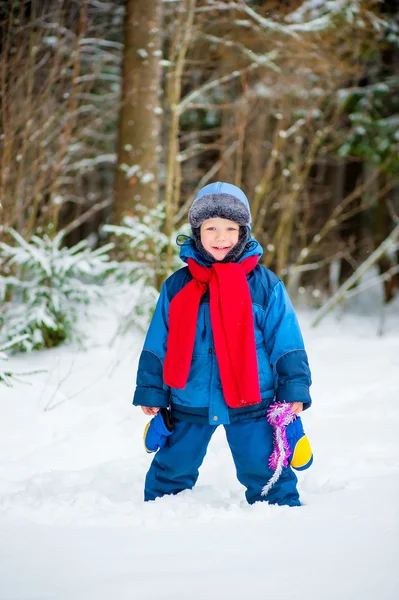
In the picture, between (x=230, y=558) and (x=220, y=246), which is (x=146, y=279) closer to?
(x=220, y=246)

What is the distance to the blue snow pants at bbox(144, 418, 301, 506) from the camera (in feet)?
8.75

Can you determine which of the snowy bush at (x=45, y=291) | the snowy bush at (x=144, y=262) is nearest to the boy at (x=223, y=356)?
the snowy bush at (x=45, y=291)

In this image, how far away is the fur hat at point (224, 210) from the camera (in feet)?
8.95

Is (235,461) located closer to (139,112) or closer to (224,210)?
(224,210)

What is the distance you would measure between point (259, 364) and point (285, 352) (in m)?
0.15

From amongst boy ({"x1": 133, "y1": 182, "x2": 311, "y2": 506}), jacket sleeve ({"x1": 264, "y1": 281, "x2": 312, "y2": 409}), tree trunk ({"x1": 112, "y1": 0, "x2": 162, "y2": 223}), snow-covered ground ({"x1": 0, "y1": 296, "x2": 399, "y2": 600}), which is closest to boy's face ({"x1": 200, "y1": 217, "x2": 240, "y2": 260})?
boy ({"x1": 133, "y1": 182, "x2": 311, "y2": 506})

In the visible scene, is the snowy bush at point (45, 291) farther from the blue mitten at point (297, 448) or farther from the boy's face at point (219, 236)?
the blue mitten at point (297, 448)

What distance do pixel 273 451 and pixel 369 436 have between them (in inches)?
55.3

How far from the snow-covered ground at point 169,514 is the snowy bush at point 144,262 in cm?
115

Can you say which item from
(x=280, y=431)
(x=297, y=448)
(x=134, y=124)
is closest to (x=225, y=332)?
(x=280, y=431)

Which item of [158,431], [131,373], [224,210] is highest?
[224,210]

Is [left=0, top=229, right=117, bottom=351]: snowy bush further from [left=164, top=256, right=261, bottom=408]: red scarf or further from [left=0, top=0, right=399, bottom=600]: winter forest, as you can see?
[left=164, top=256, right=261, bottom=408]: red scarf

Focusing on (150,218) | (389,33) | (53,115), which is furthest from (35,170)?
(389,33)

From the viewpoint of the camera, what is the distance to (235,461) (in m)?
2.76
